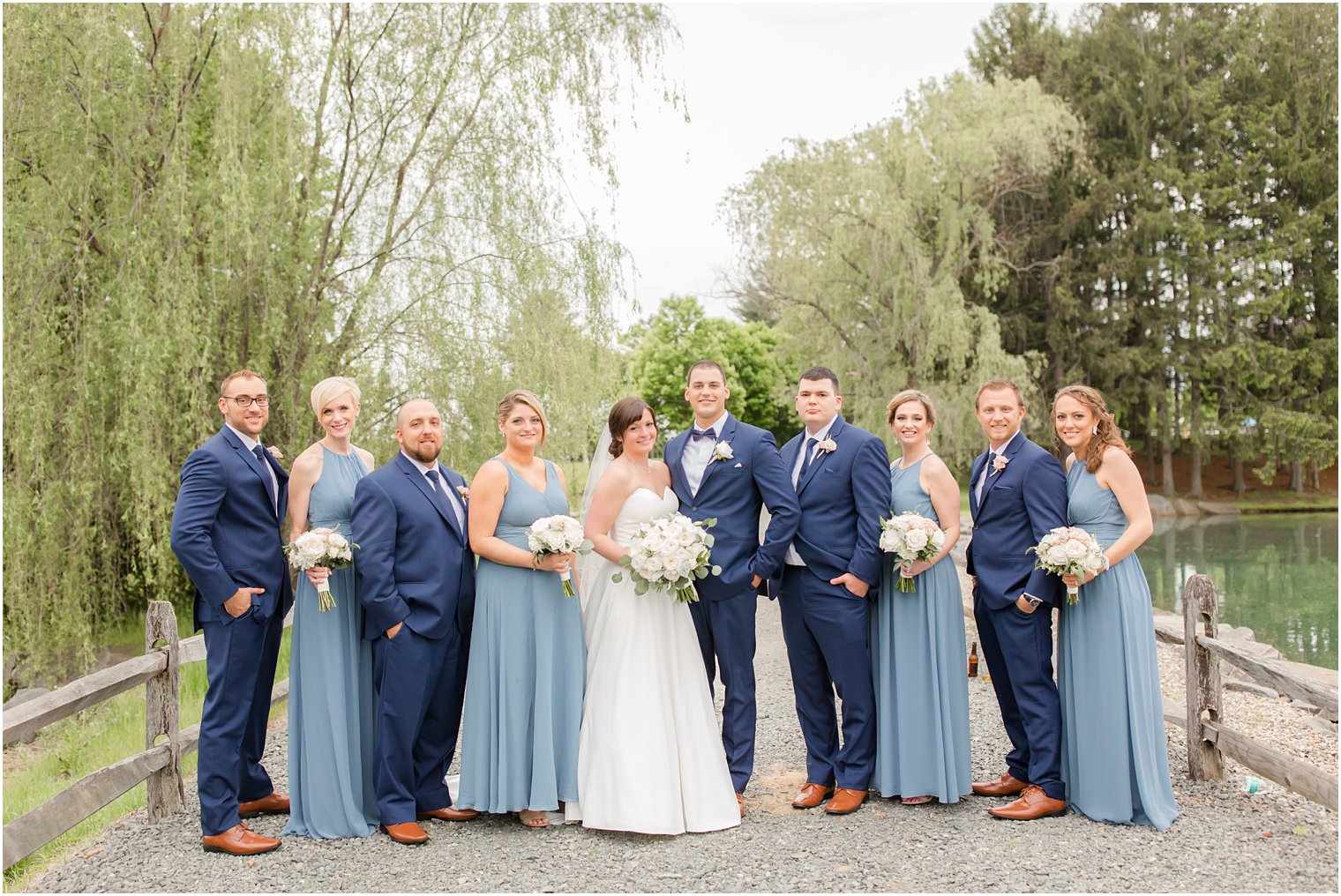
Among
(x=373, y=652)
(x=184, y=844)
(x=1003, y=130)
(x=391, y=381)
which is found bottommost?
(x=184, y=844)

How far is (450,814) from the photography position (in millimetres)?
4992

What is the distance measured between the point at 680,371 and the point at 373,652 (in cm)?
3719

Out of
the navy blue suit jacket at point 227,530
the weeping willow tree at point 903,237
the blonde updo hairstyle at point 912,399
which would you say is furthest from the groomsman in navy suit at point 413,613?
the weeping willow tree at point 903,237

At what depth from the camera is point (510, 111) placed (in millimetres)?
10945

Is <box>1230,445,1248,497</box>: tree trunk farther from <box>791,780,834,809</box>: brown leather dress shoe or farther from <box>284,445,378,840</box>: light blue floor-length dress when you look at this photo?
<box>284,445,378,840</box>: light blue floor-length dress

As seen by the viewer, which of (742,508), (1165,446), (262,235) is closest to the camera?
(742,508)

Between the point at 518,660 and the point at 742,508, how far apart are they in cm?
131

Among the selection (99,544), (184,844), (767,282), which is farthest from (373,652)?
(767,282)

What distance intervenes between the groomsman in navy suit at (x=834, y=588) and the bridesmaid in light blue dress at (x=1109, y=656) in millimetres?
935

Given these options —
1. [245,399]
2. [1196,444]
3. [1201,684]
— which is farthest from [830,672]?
[1196,444]

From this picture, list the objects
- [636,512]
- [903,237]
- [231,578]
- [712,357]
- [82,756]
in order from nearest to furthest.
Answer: [231,578], [636,512], [82,756], [903,237], [712,357]

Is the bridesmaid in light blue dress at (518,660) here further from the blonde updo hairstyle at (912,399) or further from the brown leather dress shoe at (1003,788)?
the brown leather dress shoe at (1003,788)

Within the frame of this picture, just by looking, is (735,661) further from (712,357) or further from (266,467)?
(712,357)

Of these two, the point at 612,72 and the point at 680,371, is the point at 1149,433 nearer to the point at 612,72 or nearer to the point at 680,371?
the point at 680,371
